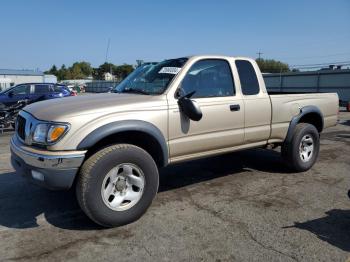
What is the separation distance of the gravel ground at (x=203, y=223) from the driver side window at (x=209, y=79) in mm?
1399

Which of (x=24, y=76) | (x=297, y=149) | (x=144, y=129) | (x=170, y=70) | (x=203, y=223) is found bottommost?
(x=203, y=223)

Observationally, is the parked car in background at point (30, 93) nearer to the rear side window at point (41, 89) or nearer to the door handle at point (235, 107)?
the rear side window at point (41, 89)

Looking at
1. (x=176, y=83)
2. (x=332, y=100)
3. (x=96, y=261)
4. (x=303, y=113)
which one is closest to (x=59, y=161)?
(x=96, y=261)

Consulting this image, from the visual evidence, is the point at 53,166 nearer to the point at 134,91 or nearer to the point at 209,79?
the point at 134,91

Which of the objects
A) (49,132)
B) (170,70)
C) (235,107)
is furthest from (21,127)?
(235,107)

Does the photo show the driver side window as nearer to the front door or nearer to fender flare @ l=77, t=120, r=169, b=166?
the front door

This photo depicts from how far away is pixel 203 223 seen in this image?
3988 millimetres

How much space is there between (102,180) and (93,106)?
804 mm

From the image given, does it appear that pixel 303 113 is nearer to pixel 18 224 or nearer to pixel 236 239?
pixel 236 239

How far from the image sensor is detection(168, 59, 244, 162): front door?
443 centimetres

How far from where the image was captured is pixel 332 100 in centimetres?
664

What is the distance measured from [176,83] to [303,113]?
2609mm

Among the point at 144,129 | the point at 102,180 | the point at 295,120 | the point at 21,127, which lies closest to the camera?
the point at 102,180

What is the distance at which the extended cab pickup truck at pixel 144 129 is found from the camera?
3.65 m
